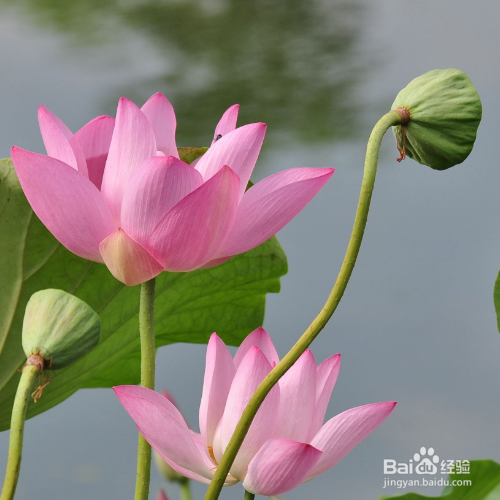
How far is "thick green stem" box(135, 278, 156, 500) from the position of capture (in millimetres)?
287

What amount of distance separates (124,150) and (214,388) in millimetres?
139

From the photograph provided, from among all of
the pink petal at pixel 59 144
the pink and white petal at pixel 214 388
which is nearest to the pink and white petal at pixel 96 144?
the pink petal at pixel 59 144

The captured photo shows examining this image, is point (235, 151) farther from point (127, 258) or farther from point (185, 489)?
point (185, 489)

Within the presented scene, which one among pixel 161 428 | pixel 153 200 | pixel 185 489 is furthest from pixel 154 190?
pixel 185 489

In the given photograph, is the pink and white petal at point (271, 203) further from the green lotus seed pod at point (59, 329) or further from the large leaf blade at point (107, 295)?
the large leaf blade at point (107, 295)

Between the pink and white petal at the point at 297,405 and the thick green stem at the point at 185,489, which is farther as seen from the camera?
the thick green stem at the point at 185,489

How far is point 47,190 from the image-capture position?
0.92 ft

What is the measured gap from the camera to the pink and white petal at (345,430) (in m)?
0.29

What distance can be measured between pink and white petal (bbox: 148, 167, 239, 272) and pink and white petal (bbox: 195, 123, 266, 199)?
21 millimetres

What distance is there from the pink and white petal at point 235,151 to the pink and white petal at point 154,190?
19 millimetres

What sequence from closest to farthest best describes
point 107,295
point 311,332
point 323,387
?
point 311,332 → point 323,387 → point 107,295

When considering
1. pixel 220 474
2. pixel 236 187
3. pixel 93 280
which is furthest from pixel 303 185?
pixel 93 280

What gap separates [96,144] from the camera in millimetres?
358

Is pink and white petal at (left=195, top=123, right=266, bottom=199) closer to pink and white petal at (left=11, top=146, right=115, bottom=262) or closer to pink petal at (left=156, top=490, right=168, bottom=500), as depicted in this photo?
pink and white petal at (left=11, top=146, right=115, bottom=262)
